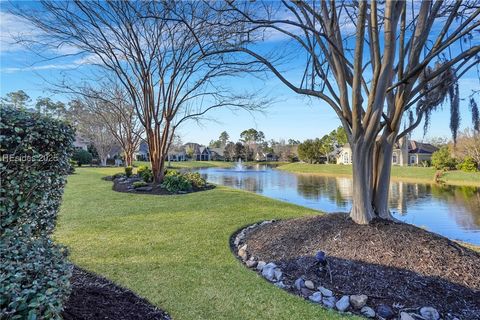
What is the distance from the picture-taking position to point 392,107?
14.1 ft

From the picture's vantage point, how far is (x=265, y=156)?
55.6m

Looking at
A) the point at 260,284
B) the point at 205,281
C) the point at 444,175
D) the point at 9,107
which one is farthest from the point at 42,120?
the point at 444,175

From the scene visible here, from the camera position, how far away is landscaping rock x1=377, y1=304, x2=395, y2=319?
2590mm

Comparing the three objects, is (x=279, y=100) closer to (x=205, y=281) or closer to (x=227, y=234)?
(x=227, y=234)

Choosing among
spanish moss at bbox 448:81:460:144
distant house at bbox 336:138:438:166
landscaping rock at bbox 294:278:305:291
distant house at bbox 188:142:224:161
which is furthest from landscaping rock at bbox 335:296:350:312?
distant house at bbox 188:142:224:161

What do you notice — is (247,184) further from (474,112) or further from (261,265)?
(261,265)

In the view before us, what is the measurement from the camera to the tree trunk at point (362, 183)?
13.3 feet

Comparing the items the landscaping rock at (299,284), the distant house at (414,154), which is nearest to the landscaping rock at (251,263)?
the landscaping rock at (299,284)

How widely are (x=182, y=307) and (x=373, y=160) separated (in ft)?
10.8

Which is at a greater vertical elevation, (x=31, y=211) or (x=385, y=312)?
(x=31, y=211)

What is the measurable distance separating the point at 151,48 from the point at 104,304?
30.1 ft

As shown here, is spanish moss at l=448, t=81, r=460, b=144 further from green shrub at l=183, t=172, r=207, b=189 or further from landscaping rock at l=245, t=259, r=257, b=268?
green shrub at l=183, t=172, r=207, b=189

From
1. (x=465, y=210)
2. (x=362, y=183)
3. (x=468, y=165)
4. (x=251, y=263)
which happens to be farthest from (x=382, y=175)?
(x=468, y=165)

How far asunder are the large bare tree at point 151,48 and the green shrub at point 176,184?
105 cm
